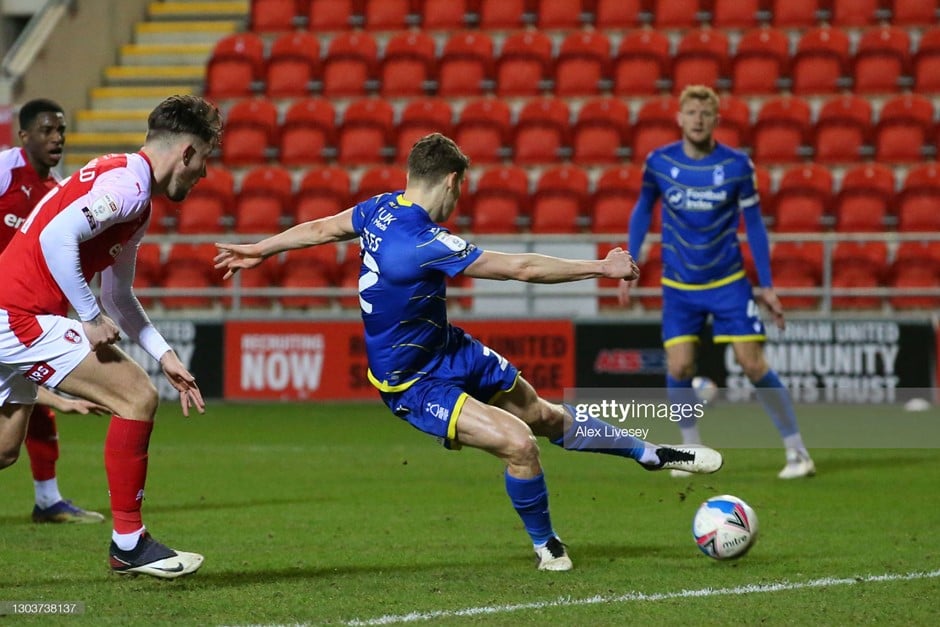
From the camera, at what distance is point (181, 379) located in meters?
5.59

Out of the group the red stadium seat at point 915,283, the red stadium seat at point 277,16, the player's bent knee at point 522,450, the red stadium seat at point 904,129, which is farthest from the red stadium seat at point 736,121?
the player's bent knee at point 522,450

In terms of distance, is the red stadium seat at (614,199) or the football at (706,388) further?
the red stadium seat at (614,199)

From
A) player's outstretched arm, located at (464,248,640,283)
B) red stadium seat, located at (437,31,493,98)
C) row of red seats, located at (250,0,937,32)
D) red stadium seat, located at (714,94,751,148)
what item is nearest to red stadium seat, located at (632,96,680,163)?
red stadium seat, located at (714,94,751,148)

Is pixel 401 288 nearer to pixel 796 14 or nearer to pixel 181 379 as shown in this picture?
pixel 181 379

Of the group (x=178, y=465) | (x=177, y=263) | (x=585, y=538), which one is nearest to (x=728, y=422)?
(x=178, y=465)

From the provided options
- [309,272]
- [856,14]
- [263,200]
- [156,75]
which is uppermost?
[856,14]

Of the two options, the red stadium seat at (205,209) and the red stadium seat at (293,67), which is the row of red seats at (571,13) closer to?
the red stadium seat at (293,67)

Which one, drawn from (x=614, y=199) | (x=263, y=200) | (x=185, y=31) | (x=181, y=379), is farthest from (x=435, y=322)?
(x=185, y=31)

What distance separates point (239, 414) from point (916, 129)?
8.21 m

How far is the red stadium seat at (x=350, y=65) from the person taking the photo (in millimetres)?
19016

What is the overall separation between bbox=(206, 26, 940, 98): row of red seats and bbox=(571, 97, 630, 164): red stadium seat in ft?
2.44

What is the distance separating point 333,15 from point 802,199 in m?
7.44

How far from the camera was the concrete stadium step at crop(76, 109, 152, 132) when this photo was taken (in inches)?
765

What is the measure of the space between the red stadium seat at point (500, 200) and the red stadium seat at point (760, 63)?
9.96 ft
